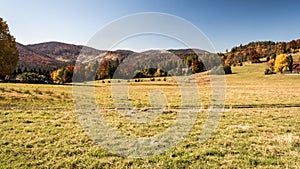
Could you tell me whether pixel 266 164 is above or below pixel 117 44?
below

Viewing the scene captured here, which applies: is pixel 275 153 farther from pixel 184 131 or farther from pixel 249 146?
pixel 184 131

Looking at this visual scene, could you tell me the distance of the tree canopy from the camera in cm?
2973

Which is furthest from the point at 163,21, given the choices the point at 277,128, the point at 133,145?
the point at 277,128

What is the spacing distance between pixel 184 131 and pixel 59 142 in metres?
5.70

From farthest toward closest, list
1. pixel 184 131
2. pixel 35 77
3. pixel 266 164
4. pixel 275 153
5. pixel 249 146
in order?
1. pixel 35 77
2. pixel 184 131
3. pixel 249 146
4. pixel 275 153
5. pixel 266 164

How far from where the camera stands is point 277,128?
36.9 ft

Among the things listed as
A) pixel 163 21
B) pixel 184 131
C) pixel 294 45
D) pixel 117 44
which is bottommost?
pixel 184 131

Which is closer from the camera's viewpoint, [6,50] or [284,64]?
[6,50]

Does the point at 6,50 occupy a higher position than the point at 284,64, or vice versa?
the point at 284,64

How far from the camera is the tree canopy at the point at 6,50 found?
29734 mm

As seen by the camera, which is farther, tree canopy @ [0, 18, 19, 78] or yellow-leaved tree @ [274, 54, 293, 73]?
yellow-leaved tree @ [274, 54, 293, 73]

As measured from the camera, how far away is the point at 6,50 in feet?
97.8

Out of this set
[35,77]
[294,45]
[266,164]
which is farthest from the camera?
[294,45]

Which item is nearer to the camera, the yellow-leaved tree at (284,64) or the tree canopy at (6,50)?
the tree canopy at (6,50)
